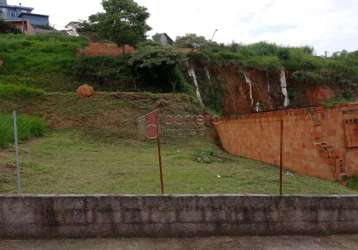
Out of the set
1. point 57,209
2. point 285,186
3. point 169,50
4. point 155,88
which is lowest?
point 285,186

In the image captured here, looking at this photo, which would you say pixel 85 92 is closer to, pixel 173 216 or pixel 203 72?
pixel 203 72

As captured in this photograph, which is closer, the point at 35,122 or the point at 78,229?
the point at 78,229

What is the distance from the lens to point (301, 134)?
35.7ft

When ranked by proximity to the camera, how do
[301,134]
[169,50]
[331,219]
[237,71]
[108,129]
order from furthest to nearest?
[237,71] < [169,50] < [108,129] < [301,134] < [331,219]

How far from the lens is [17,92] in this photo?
19.6 meters

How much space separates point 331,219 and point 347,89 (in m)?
26.5

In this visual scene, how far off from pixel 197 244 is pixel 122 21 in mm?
21743

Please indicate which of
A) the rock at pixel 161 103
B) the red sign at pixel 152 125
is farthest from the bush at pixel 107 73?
the red sign at pixel 152 125

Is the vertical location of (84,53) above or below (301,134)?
above

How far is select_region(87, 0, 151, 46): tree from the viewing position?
2486 centimetres

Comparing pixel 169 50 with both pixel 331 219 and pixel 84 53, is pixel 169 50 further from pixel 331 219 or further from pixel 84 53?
pixel 331 219

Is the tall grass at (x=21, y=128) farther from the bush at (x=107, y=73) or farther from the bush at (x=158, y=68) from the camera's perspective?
the bush at (x=158, y=68)

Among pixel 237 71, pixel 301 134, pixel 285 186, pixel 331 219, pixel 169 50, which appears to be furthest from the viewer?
pixel 237 71

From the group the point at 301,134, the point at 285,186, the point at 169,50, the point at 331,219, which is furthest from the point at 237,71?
the point at 331,219
